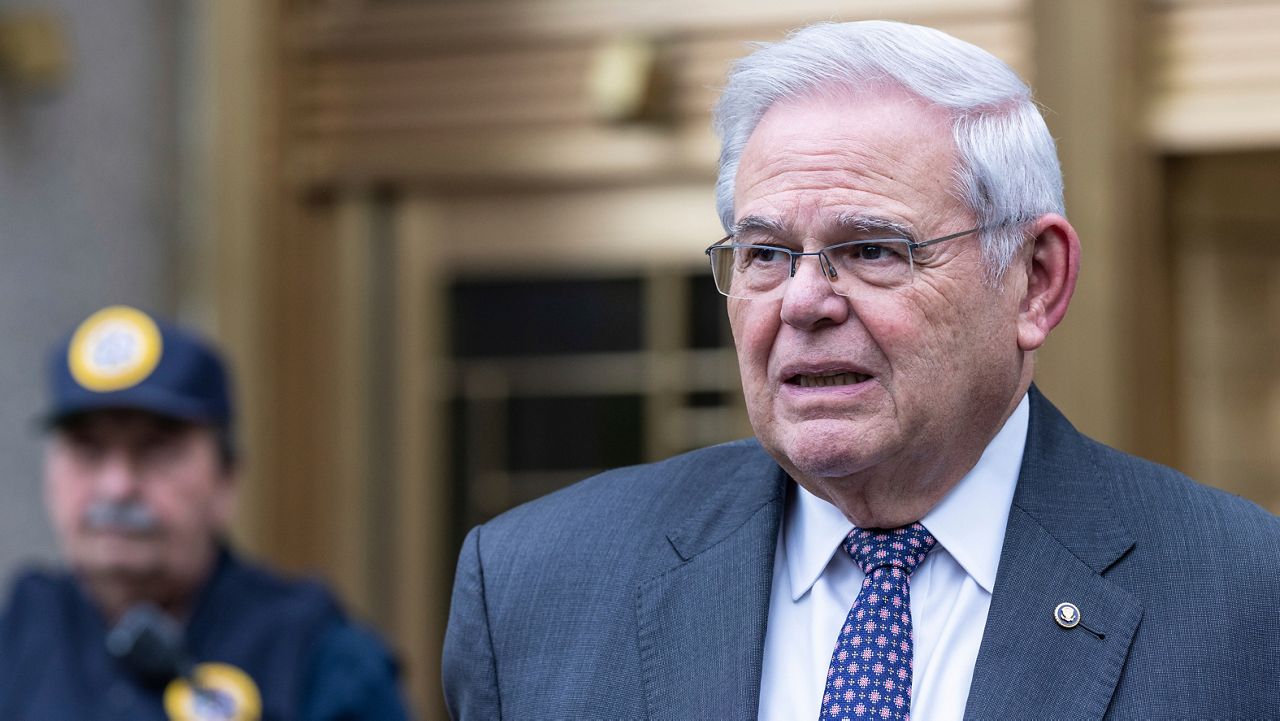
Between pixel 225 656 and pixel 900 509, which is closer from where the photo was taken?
pixel 900 509

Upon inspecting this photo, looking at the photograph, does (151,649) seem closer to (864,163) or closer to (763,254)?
(763,254)

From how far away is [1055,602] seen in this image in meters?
1.92

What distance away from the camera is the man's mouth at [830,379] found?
192 cm

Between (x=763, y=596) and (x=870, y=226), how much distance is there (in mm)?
442

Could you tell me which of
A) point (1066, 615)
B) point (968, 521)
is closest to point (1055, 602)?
point (1066, 615)

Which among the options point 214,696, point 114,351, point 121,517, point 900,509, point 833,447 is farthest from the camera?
point 114,351

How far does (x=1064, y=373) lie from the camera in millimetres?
4164

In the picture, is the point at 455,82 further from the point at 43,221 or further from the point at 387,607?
the point at 387,607

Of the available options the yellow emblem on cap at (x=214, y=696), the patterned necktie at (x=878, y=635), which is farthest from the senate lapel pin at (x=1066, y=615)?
the yellow emblem on cap at (x=214, y=696)

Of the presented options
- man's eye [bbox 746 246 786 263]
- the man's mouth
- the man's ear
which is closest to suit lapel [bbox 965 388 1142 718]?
the man's ear

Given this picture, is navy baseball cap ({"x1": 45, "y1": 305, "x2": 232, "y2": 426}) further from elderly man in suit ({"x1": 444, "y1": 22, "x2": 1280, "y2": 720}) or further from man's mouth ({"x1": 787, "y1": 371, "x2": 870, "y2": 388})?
man's mouth ({"x1": 787, "y1": 371, "x2": 870, "y2": 388})

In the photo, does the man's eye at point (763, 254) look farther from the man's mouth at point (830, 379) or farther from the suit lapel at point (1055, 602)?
the suit lapel at point (1055, 602)

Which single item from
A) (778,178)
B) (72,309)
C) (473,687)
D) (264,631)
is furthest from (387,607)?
(778,178)

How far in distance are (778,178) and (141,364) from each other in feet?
5.32
